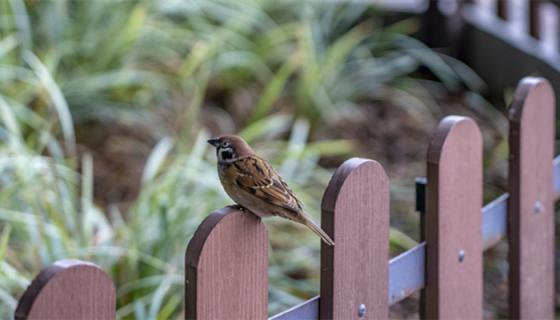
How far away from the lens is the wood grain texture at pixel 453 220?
2.26 meters

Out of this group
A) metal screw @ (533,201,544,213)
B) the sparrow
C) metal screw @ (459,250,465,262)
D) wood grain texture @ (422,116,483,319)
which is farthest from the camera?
metal screw @ (533,201,544,213)

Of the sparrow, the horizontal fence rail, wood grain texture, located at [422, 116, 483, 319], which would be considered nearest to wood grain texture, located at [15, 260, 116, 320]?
the horizontal fence rail

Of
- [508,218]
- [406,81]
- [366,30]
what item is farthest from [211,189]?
[366,30]

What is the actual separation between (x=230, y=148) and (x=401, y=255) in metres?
0.43

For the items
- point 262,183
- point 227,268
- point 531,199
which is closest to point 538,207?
point 531,199

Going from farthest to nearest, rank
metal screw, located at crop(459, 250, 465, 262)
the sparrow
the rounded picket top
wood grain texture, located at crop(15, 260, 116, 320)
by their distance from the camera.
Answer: the rounded picket top → metal screw, located at crop(459, 250, 465, 262) → the sparrow → wood grain texture, located at crop(15, 260, 116, 320)

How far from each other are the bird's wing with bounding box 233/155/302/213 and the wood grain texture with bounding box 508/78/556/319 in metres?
0.69

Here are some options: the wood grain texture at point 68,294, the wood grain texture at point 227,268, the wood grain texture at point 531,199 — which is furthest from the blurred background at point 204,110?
the wood grain texture at point 68,294

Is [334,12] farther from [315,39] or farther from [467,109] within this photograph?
[467,109]

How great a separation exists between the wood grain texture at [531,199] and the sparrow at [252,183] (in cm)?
69

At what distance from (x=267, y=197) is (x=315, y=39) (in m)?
3.15

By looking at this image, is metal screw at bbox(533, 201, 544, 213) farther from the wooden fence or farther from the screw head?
the screw head

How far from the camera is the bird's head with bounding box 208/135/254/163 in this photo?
7.05 feet

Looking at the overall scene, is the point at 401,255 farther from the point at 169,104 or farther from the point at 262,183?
the point at 169,104
